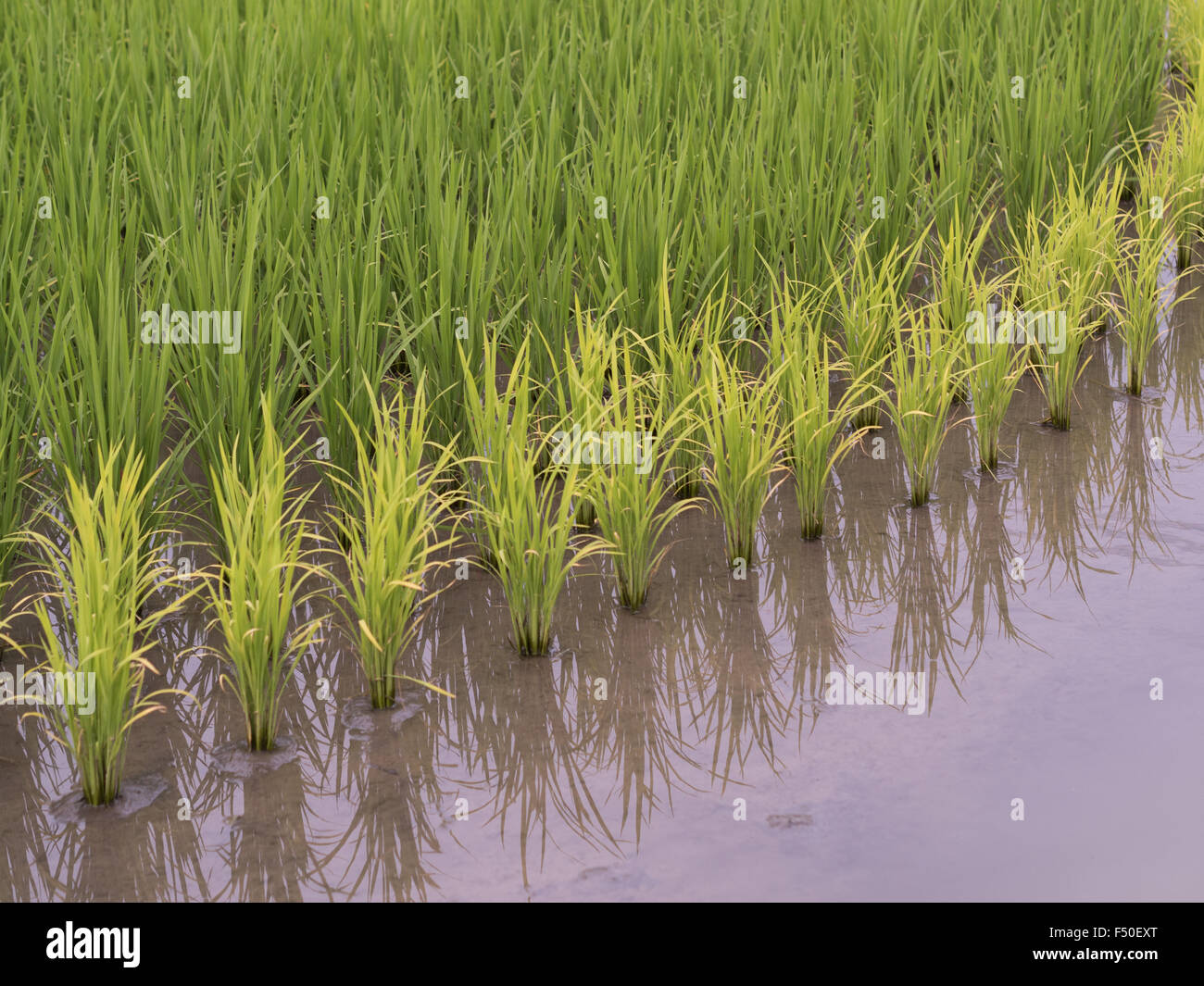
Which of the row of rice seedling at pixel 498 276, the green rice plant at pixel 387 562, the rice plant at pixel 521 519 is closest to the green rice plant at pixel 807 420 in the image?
the row of rice seedling at pixel 498 276

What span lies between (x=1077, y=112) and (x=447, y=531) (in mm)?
3159

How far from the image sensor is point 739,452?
11.5 feet

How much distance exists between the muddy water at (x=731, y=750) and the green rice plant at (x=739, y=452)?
119mm

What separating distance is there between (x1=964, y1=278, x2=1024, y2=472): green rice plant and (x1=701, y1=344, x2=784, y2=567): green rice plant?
71 cm

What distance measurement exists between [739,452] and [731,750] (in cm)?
85

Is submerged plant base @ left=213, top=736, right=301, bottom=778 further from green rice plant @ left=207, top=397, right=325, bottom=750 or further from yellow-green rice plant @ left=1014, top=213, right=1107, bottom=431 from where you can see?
yellow-green rice plant @ left=1014, top=213, right=1107, bottom=431

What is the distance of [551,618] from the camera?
11.1ft

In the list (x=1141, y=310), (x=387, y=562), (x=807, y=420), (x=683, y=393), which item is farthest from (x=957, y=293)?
(x=387, y=562)

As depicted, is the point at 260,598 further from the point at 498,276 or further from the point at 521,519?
the point at 498,276

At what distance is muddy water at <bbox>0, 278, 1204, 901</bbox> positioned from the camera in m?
2.63

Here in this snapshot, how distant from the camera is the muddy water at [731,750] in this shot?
263cm

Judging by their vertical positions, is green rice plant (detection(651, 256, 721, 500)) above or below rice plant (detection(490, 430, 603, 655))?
above

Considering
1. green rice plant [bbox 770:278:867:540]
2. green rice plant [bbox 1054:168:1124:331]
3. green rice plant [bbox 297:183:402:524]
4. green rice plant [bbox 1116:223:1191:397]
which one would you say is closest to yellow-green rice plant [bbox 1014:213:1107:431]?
green rice plant [bbox 1054:168:1124:331]
